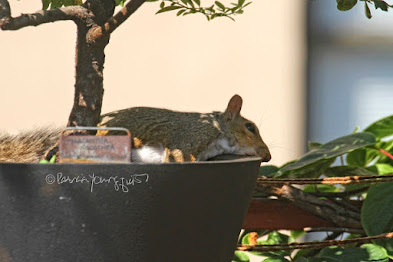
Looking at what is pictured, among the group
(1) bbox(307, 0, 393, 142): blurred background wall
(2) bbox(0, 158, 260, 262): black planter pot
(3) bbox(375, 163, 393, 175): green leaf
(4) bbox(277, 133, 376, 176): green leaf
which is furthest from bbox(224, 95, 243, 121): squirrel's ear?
(1) bbox(307, 0, 393, 142): blurred background wall

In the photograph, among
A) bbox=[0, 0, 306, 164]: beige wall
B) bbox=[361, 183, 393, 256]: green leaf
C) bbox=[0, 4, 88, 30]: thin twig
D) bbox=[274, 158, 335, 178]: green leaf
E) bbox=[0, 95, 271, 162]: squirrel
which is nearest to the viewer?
bbox=[0, 4, 88, 30]: thin twig

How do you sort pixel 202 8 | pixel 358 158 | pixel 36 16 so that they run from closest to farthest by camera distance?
pixel 36 16 → pixel 202 8 → pixel 358 158

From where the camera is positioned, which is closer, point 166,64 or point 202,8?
point 202,8

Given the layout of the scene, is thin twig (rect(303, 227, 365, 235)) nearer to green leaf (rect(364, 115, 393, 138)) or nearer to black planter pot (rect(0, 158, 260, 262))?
green leaf (rect(364, 115, 393, 138))

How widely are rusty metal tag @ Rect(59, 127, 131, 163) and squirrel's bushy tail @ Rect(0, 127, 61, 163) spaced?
10.8 inches

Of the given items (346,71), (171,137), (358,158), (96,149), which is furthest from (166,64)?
(96,149)

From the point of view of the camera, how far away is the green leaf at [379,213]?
1187 mm

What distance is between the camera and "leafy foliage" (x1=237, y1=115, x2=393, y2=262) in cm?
113

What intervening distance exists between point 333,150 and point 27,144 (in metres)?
0.54

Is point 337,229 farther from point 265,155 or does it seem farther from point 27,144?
point 27,144

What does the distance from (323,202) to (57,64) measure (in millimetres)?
1227

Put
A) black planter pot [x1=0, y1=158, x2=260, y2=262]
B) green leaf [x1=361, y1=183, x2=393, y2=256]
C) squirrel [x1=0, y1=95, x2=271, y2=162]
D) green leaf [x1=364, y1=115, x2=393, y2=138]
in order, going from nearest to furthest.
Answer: black planter pot [x1=0, y1=158, x2=260, y2=262] → squirrel [x1=0, y1=95, x2=271, y2=162] → green leaf [x1=361, y1=183, x2=393, y2=256] → green leaf [x1=364, y1=115, x2=393, y2=138]

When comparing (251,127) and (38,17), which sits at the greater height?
(38,17)

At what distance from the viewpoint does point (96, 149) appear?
0.79 metres
